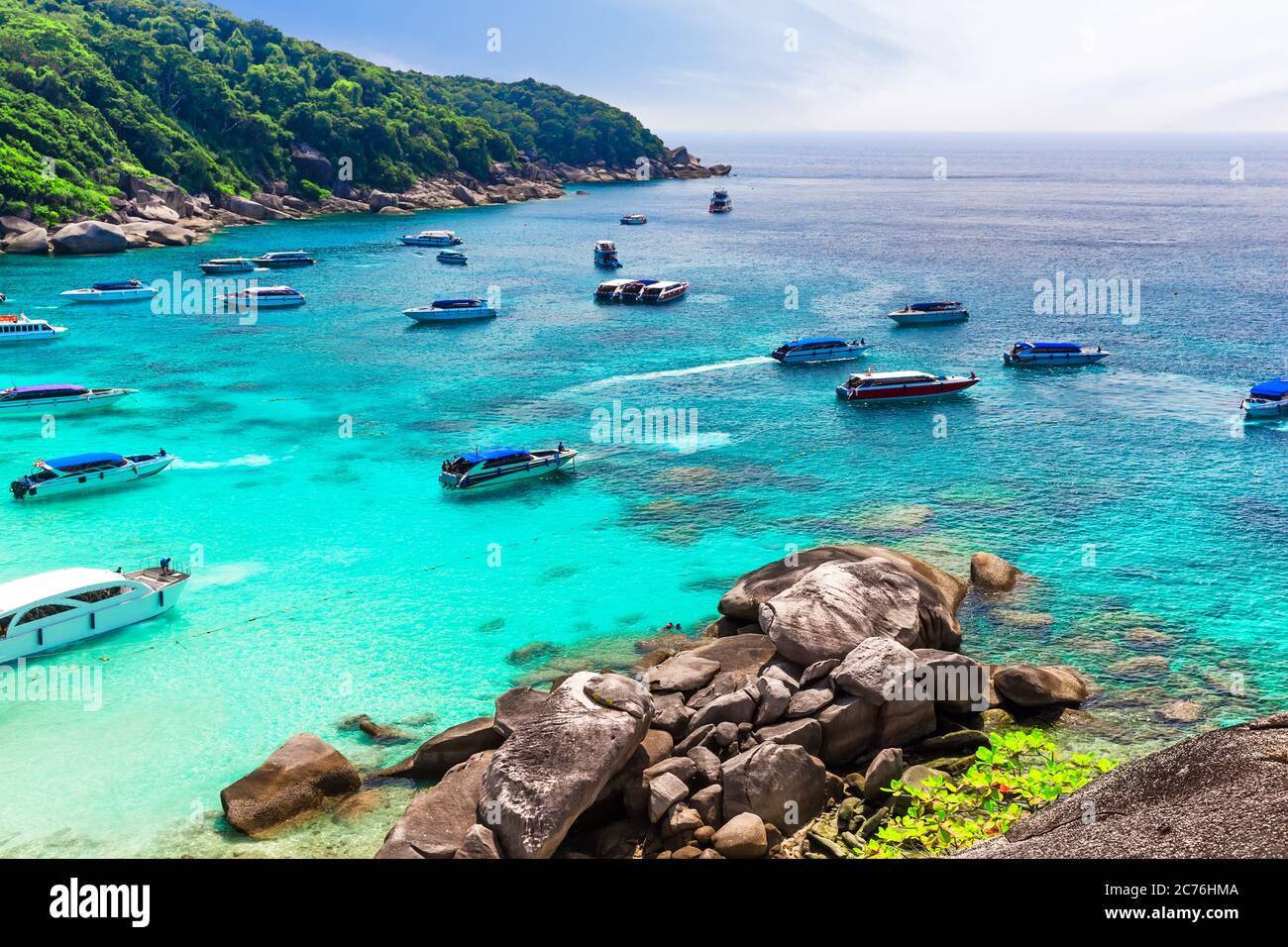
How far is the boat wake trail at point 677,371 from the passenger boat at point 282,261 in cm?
7624

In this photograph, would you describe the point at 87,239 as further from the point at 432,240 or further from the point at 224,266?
the point at 432,240

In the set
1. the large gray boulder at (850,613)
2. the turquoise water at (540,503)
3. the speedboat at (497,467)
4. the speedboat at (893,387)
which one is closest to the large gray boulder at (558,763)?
the turquoise water at (540,503)

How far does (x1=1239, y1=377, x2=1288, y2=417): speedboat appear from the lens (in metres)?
73.7

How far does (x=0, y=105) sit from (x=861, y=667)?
597 ft

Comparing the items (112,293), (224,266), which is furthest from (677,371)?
(224,266)

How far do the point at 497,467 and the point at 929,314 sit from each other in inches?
2518

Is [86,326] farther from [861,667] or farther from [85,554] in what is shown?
[861,667]

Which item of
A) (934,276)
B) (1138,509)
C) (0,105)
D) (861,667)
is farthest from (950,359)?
(0,105)

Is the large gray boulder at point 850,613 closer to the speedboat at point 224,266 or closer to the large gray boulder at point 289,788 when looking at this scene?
the large gray boulder at point 289,788

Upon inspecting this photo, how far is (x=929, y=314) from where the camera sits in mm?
107688

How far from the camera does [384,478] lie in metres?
63.3

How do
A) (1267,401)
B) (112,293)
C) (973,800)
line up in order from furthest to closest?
1. (112,293)
2. (1267,401)
3. (973,800)

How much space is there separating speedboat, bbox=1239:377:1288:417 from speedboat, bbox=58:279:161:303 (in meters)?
116

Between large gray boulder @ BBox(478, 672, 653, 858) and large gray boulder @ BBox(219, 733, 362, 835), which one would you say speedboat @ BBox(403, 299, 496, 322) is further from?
large gray boulder @ BBox(478, 672, 653, 858)
